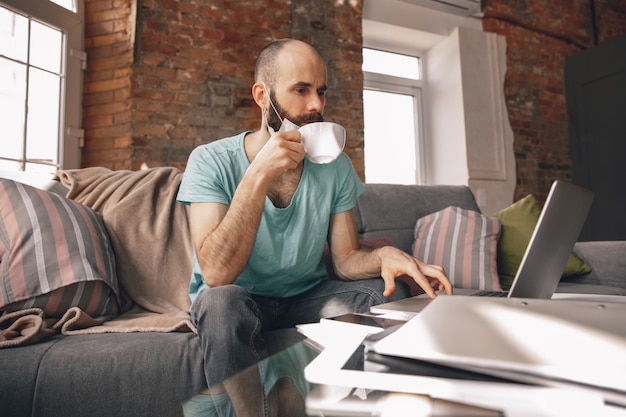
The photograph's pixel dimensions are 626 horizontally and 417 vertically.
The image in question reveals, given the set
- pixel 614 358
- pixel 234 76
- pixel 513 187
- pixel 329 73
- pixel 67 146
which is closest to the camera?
pixel 614 358

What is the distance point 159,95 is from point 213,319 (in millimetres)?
2447

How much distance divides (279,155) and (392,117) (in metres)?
3.21

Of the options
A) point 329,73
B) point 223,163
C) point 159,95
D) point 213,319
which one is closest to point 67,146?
point 159,95

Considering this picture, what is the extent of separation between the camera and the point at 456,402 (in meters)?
0.34

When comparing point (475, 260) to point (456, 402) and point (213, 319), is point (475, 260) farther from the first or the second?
point (456, 402)

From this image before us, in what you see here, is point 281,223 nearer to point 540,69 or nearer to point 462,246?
point 462,246

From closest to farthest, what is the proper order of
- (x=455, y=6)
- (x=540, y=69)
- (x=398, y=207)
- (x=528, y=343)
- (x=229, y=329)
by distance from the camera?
1. (x=528, y=343)
2. (x=229, y=329)
3. (x=398, y=207)
4. (x=455, y=6)
5. (x=540, y=69)

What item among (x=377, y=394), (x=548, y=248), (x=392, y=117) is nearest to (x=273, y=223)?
(x=548, y=248)

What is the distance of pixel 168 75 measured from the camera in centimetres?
302

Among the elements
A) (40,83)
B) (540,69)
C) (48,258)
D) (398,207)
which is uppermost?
(540,69)

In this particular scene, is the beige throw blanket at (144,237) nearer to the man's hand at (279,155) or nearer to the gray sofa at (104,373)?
the gray sofa at (104,373)

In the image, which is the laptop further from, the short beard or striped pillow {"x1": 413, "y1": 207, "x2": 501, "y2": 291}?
striped pillow {"x1": 413, "y1": 207, "x2": 501, "y2": 291}

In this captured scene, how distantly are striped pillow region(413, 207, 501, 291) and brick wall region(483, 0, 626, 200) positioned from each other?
2341 millimetres

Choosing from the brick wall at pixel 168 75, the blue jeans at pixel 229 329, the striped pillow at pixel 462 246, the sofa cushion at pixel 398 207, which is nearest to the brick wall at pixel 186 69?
the brick wall at pixel 168 75
